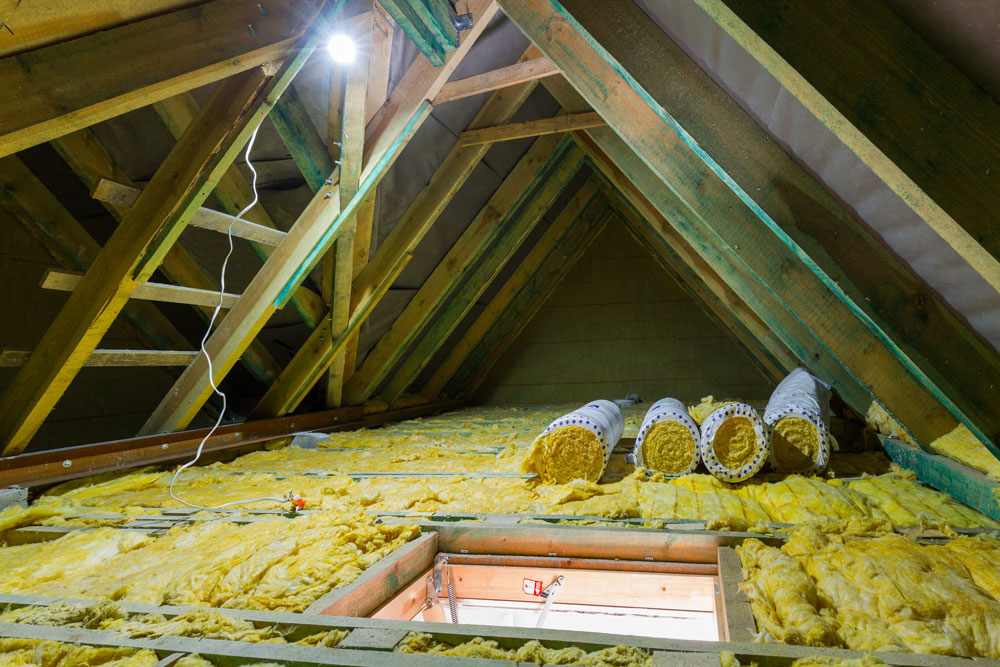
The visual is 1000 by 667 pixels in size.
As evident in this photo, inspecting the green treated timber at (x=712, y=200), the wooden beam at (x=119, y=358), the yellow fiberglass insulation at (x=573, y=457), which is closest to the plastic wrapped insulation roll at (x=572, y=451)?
the yellow fiberglass insulation at (x=573, y=457)

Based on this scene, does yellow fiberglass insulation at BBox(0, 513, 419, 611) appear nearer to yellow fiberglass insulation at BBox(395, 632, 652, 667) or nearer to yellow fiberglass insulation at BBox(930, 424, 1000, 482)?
yellow fiberglass insulation at BBox(395, 632, 652, 667)

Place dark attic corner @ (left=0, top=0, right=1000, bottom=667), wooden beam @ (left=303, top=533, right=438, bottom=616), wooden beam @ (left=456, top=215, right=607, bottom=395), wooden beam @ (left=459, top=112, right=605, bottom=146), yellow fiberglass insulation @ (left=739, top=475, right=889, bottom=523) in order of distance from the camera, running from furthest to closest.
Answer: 1. wooden beam @ (left=456, top=215, right=607, bottom=395)
2. wooden beam @ (left=459, top=112, right=605, bottom=146)
3. yellow fiberglass insulation @ (left=739, top=475, right=889, bottom=523)
4. wooden beam @ (left=303, top=533, right=438, bottom=616)
5. dark attic corner @ (left=0, top=0, right=1000, bottom=667)

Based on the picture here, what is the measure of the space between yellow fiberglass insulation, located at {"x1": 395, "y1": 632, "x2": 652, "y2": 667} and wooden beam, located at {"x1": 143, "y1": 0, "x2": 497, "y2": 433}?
7.08 ft

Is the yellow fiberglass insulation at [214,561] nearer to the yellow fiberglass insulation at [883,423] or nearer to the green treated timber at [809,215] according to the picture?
the green treated timber at [809,215]

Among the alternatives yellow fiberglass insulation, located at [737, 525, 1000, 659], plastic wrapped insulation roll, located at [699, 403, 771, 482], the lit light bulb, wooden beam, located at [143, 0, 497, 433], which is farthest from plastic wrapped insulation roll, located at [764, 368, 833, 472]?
the lit light bulb

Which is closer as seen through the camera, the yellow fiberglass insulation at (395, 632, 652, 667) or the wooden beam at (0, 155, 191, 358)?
the yellow fiberglass insulation at (395, 632, 652, 667)

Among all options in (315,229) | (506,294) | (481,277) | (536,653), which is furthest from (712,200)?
(506,294)

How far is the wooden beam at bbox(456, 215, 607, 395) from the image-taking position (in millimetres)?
6754

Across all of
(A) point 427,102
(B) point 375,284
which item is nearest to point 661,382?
(B) point 375,284

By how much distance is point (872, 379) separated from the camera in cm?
200

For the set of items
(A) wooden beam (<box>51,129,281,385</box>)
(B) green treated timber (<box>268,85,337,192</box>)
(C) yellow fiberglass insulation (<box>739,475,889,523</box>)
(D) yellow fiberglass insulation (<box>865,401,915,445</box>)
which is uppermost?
(B) green treated timber (<box>268,85,337,192</box>)

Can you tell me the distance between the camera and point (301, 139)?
276 cm

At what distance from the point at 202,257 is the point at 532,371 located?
5.20 m

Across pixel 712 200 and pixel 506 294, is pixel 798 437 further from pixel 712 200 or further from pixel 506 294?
pixel 506 294
